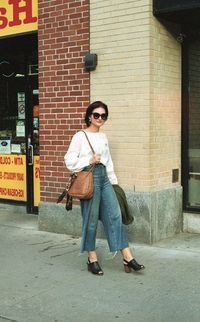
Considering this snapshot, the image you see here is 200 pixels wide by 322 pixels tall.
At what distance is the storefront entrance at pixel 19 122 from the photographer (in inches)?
344

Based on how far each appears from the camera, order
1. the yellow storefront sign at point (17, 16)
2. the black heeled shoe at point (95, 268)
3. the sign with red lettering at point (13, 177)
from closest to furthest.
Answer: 1. the black heeled shoe at point (95, 268)
2. the yellow storefront sign at point (17, 16)
3. the sign with red lettering at point (13, 177)

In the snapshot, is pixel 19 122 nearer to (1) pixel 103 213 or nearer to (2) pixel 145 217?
(2) pixel 145 217

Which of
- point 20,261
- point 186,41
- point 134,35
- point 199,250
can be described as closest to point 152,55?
point 134,35

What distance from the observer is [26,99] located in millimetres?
8836

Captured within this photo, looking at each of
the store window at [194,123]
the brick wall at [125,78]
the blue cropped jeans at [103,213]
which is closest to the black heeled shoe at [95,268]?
the blue cropped jeans at [103,213]

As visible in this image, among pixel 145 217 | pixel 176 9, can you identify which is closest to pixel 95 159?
pixel 145 217

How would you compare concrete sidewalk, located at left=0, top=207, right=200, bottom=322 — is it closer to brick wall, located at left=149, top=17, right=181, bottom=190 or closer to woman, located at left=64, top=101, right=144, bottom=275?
woman, located at left=64, top=101, right=144, bottom=275

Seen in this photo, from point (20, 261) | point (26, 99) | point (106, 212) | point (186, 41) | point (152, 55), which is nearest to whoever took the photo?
point (106, 212)

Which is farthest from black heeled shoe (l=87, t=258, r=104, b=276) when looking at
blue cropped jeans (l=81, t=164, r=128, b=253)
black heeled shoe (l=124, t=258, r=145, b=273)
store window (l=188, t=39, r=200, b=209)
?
store window (l=188, t=39, r=200, b=209)

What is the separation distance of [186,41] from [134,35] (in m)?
0.94

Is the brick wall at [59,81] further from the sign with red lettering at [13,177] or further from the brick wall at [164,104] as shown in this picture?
the sign with red lettering at [13,177]

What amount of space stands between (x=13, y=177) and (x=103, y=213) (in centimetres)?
392

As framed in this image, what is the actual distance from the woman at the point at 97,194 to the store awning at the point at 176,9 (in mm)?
1705

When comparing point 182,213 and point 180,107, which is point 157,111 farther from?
point 182,213
